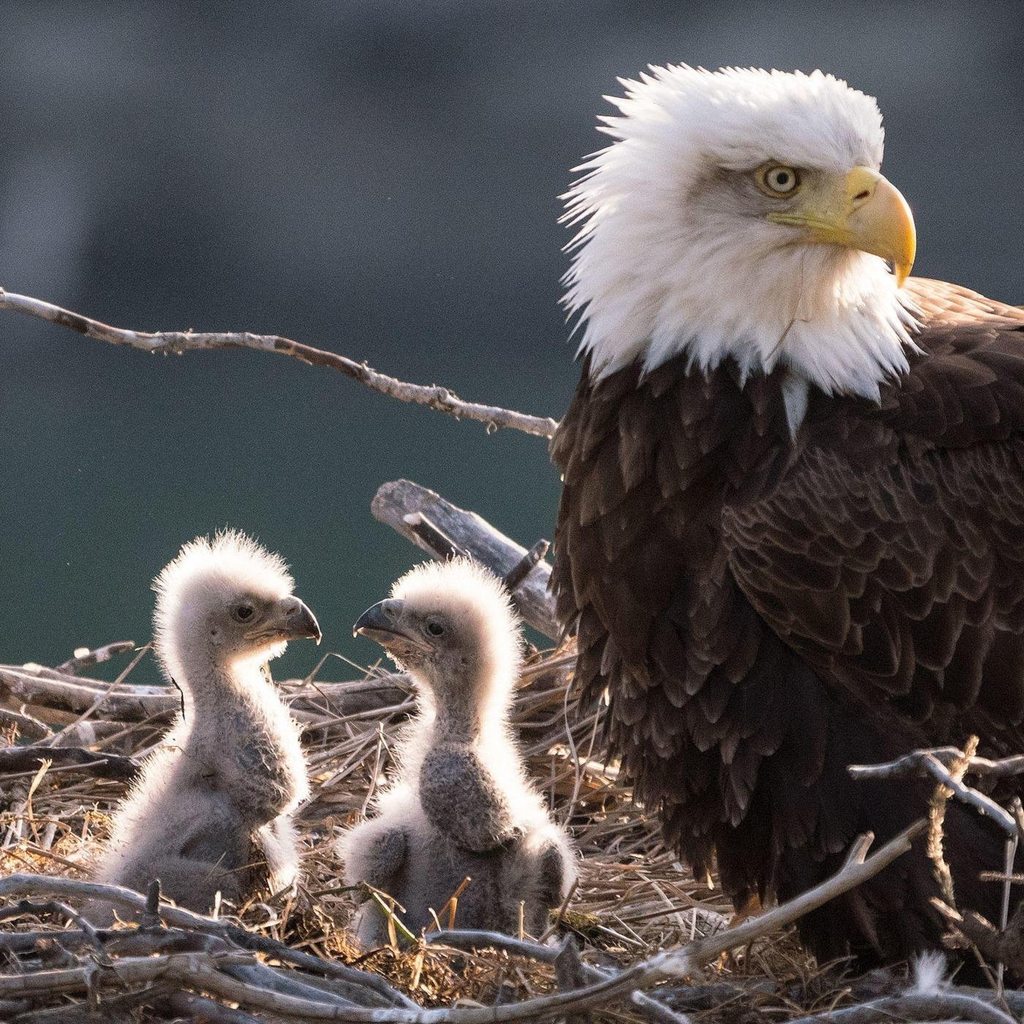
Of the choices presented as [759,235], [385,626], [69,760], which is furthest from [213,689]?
[759,235]

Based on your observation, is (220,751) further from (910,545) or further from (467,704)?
(910,545)

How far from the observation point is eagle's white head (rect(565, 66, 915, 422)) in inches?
97.0

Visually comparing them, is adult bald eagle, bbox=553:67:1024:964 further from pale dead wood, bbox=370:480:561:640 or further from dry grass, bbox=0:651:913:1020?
pale dead wood, bbox=370:480:561:640

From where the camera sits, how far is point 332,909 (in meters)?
2.83

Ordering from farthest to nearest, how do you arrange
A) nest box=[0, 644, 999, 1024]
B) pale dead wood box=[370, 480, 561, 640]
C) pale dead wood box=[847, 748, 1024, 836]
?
pale dead wood box=[370, 480, 561, 640]
nest box=[0, 644, 999, 1024]
pale dead wood box=[847, 748, 1024, 836]

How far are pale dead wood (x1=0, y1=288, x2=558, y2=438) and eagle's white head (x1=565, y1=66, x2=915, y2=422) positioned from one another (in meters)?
0.96

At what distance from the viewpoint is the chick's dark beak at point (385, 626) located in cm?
301

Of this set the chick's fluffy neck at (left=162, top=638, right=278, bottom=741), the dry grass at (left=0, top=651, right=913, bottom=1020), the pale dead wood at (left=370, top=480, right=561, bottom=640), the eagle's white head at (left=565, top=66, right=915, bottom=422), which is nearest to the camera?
the dry grass at (left=0, top=651, right=913, bottom=1020)

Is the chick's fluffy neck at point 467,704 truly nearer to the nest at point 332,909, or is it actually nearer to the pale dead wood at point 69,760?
the nest at point 332,909

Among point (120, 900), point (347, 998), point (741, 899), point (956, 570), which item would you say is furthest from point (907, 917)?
point (120, 900)

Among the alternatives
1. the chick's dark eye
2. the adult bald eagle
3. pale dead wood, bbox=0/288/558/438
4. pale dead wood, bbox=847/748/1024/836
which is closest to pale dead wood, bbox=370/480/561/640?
pale dead wood, bbox=0/288/558/438

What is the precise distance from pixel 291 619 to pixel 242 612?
0.09m

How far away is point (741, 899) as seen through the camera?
9.21 ft

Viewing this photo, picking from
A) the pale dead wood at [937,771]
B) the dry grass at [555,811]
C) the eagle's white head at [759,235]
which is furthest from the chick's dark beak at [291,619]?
the pale dead wood at [937,771]
